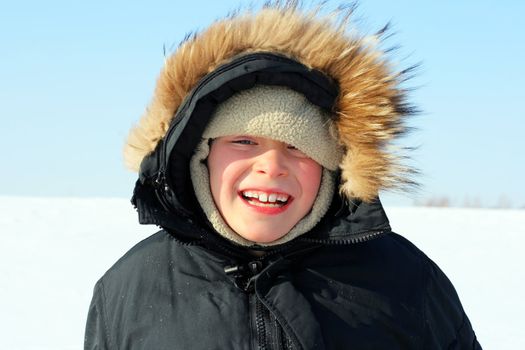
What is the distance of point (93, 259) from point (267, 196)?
21.8 ft

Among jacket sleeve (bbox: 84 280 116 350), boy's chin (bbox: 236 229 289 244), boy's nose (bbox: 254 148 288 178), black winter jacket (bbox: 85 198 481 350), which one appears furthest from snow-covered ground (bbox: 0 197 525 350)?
Result: boy's nose (bbox: 254 148 288 178)

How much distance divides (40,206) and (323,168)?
446 inches

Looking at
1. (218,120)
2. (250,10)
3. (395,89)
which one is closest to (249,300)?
(218,120)

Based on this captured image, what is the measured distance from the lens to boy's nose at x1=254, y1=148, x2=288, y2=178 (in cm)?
182

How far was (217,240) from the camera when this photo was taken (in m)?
1.93

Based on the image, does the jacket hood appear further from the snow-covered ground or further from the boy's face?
the snow-covered ground

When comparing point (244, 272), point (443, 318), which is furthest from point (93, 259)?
point (443, 318)

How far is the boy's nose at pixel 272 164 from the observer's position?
182 centimetres

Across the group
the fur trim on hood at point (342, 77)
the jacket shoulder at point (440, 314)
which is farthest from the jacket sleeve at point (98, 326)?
the jacket shoulder at point (440, 314)

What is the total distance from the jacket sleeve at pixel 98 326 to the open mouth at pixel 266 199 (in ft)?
1.78

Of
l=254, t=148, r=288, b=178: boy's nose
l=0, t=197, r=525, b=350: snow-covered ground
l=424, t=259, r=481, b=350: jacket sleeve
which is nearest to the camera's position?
l=254, t=148, r=288, b=178: boy's nose

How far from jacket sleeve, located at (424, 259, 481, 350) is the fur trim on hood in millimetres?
318

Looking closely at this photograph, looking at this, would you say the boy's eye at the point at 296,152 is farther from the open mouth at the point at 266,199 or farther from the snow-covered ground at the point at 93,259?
the snow-covered ground at the point at 93,259

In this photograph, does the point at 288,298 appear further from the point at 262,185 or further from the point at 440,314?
the point at 440,314
